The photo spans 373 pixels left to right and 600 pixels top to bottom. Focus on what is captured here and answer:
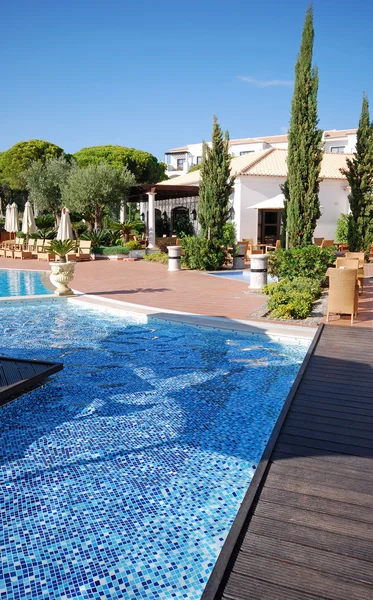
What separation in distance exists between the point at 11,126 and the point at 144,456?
30801 millimetres

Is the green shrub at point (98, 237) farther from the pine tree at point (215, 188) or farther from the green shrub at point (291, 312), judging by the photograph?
the green shrub at point (291, 312)

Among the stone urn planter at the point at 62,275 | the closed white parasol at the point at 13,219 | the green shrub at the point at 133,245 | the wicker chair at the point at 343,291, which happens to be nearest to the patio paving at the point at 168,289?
the stone urn planter at the point at 62,275

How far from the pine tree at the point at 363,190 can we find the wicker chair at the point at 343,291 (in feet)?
39.2

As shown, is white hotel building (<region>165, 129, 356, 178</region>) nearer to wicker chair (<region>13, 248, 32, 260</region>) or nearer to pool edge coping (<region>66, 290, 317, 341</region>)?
wicker chair (<region>13, 248, 32, 260</region>)

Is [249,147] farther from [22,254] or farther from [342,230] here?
[22,254]

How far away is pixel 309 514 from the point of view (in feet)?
10.5

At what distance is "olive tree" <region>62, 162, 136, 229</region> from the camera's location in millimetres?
25547

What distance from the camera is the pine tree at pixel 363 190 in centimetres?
1953

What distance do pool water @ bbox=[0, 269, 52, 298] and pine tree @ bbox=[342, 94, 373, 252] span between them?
12.4 metres

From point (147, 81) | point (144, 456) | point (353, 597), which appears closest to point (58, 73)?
point (147, 81)

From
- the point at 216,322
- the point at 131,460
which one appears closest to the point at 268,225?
the point at 216,322

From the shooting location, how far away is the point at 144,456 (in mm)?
4586

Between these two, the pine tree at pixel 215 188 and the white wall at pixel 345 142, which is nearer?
the pine tree at pixel 215 188

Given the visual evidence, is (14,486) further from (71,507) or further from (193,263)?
(193,263)
